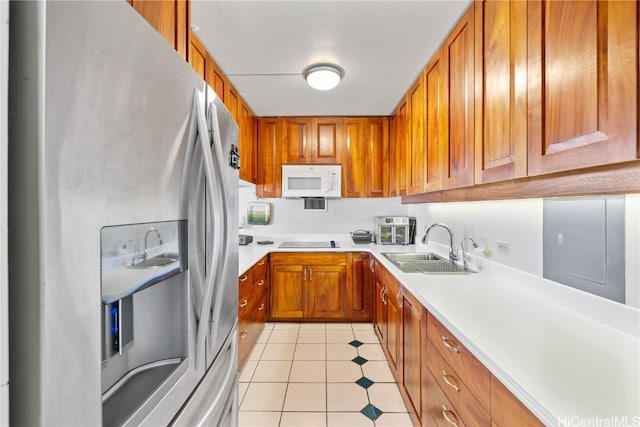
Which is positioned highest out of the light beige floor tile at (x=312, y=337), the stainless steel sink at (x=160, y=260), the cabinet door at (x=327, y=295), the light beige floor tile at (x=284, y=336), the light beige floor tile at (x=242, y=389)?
the stainless steel sink at (x=160, y=260)

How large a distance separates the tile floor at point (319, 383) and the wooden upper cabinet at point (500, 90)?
5.00 ft

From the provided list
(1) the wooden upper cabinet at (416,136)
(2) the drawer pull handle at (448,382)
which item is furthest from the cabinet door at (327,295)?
(2) the drawer pull handle at (448,382)

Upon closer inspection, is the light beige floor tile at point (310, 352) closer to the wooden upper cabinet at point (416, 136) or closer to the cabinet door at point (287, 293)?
the cabinet door at point (287, 293)

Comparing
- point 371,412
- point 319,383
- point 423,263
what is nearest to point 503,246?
point 423,263

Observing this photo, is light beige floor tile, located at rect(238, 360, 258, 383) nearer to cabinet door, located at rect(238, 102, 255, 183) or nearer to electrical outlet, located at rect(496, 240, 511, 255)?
cabinet door, located at rect(238, 102, 255, 183)

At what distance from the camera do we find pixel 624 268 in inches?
39.5

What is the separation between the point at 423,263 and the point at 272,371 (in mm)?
1459

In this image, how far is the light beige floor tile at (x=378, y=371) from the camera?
83.0 inches

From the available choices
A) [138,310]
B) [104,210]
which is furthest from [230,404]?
[104,210]

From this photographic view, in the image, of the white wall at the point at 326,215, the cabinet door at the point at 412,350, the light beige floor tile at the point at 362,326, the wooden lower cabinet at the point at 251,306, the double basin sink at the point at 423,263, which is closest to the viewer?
the cabinet door at the point at 412,350

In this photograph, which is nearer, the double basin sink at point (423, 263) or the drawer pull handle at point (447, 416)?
the drawer pull handle at point (447, 416)

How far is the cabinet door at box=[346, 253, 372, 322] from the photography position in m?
3.08

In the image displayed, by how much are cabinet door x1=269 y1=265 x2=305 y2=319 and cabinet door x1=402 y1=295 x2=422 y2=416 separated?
1493 mm

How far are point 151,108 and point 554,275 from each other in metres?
1.66
